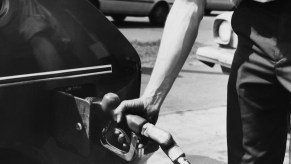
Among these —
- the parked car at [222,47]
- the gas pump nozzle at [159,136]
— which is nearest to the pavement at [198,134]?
the parked car at [222,47]

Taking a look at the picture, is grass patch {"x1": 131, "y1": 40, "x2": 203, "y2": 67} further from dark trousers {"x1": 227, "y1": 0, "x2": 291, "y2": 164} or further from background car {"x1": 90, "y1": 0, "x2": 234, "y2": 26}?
dark trousers {"x1": 227, "y1": 0, "x2": 291, "y2": 164}

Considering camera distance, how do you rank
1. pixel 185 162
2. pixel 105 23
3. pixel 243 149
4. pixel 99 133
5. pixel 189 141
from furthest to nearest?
pixel 189 141 < pixel 105 23 < pixel 243 149 < pixel 99 133 < pixel 185 162

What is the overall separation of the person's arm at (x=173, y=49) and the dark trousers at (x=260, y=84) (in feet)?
0.49

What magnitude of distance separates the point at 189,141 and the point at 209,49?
0.92 metres

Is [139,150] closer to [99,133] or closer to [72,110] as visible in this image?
[99,133]

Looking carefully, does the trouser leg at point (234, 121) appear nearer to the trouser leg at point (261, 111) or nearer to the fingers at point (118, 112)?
the trouser leg at point (261, 111)

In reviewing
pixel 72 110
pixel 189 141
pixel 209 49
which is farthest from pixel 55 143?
pixel 209 49

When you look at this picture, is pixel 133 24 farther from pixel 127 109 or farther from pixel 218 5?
pixel 127 109

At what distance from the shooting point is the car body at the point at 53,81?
1.76 m

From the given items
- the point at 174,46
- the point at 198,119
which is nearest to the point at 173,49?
the point at 174,46

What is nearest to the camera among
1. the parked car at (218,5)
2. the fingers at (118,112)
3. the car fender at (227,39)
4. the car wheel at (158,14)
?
the fingers at (118,112)

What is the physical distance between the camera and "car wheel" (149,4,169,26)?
13.5 meters

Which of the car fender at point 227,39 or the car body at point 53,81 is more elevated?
the car body at point 53,81

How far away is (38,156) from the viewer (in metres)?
1.90
